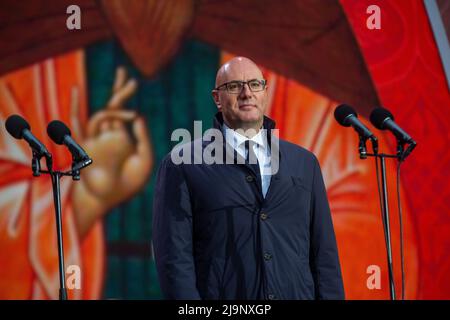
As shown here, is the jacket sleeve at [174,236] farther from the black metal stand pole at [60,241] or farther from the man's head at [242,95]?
the black metal stand pole at [60,241]

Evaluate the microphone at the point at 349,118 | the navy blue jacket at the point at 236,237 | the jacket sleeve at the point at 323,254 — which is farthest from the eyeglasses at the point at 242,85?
the microphone at the point at 349,118

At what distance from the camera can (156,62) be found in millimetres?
4719

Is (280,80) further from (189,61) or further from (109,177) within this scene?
(109,177)

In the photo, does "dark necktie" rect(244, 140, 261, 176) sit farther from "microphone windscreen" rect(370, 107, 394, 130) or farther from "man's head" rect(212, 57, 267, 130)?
"microphone windscreen" rect(370, 107, 394, 130)

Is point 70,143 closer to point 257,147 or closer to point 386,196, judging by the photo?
point 257,147

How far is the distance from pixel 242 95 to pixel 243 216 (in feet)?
1.33

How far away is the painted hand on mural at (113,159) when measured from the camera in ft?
15.3

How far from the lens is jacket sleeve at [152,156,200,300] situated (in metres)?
2.27

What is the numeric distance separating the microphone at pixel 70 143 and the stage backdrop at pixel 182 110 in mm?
1880

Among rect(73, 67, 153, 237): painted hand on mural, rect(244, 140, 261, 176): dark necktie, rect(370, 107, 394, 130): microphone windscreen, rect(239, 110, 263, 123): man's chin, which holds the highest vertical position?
rect(73, 67, 153, 237): painted hand on mural

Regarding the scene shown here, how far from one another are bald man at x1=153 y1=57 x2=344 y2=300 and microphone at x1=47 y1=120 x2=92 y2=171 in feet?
1.17

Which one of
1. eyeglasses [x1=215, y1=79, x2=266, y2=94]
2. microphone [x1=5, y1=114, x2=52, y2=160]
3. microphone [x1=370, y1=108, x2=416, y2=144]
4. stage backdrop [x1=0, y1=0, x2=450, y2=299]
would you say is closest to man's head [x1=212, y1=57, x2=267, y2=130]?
eyeglasses [x1=215, y1=79, x2=266, y2=94]

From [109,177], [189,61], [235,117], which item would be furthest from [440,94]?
[235,117]

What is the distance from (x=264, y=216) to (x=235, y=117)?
350mm
